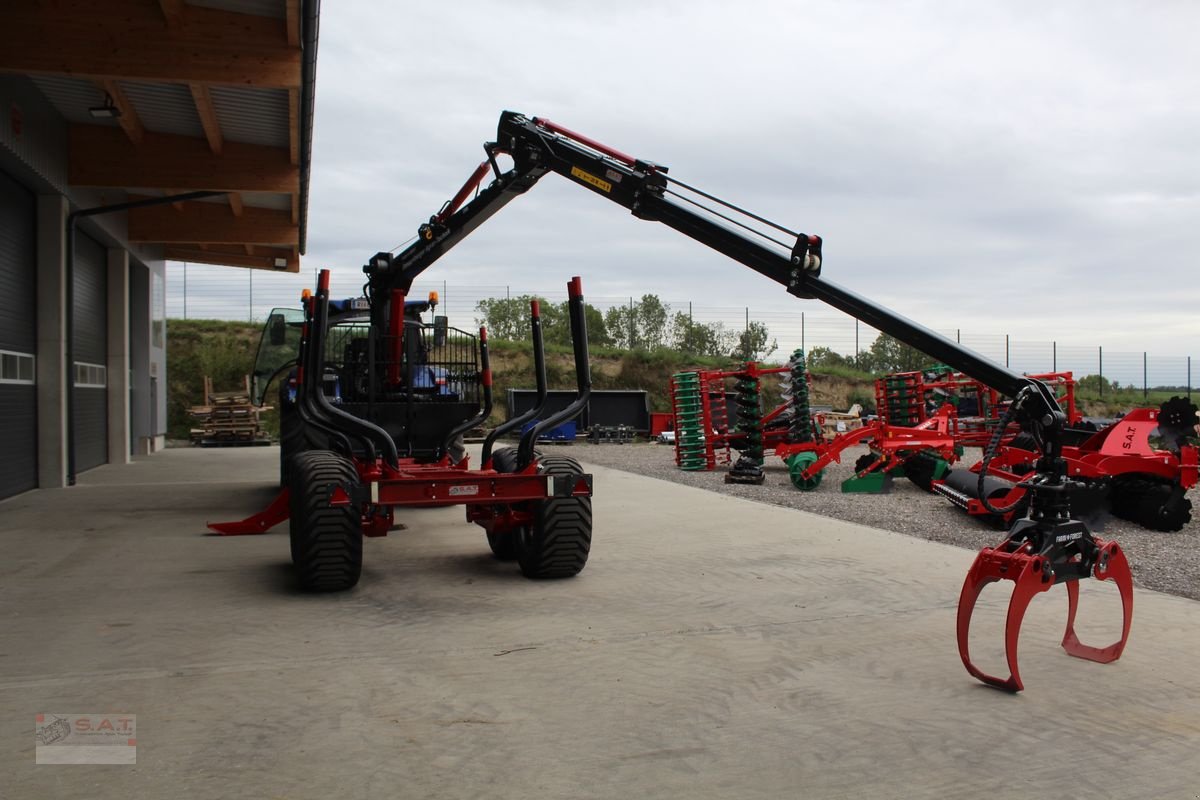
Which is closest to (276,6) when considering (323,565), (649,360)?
(323,565)

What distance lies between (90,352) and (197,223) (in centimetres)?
310

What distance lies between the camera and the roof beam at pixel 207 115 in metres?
10.8

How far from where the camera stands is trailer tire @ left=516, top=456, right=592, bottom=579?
21.7 feet

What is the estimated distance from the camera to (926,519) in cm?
1044

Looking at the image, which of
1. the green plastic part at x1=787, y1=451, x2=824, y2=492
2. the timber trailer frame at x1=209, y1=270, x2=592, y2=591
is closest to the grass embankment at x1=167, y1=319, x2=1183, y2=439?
the green plastic part at x1=787, y1=451, x2=824, y2=492

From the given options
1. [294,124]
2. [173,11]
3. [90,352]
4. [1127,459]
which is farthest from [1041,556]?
[90,352]

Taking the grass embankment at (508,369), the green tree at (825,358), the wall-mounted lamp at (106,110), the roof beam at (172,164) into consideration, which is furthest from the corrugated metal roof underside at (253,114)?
the green tree at (825,358)

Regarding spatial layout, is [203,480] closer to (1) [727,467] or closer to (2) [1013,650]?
(1) [727,467]

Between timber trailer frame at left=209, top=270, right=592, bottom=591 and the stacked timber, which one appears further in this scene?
the stacked timber

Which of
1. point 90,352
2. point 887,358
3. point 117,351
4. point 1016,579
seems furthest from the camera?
point 887,358

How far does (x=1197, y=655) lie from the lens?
5012 mm

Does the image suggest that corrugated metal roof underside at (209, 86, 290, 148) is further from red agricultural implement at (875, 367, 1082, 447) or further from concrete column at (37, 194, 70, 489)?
red agricultural implement at (875, 367, 1082, 447)

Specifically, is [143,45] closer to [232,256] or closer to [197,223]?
[197,223]

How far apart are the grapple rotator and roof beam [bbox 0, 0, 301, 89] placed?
8.48 metres
